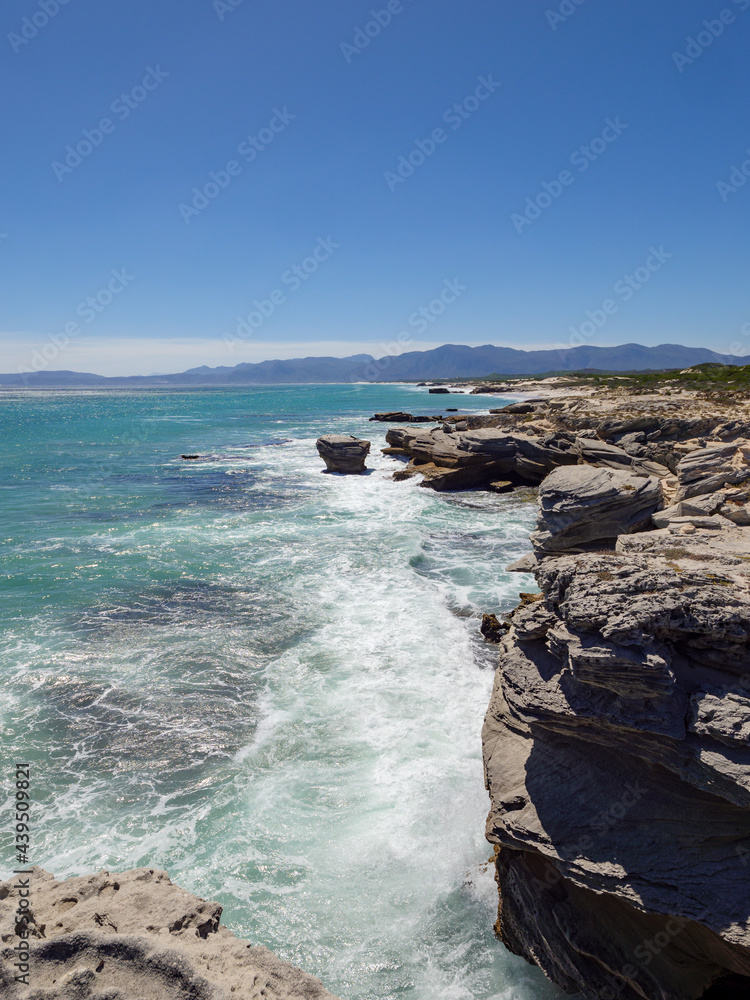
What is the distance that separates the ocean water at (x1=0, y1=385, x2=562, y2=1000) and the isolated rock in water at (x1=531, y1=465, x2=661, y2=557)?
2909mm

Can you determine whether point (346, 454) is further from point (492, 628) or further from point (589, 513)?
point (492, 628)

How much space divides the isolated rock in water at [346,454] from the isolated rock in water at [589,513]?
22643 mm

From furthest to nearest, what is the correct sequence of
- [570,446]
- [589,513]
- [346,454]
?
[346,454] → [570,446] → [589,513]

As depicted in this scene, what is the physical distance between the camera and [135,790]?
30.2 ft

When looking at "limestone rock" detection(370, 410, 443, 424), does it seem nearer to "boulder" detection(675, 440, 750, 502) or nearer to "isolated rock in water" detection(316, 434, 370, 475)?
"isolated rock in water" detection(316, 434, 370, 475)

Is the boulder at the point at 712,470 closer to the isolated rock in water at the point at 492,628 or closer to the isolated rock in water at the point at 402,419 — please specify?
the isolated rock in water at the point at 492,628

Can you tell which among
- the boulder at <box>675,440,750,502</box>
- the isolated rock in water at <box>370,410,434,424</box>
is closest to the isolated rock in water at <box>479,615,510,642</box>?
the boulder at <box>675,440,750,502</box>

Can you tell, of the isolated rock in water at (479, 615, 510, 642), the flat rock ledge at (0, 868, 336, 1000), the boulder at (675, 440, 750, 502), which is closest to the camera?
the flat rock ledge at (0, 868, 336, 1000)

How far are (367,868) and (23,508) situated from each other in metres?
29.5

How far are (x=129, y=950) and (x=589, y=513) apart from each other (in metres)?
14.3

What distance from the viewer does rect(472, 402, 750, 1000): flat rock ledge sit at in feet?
17.4

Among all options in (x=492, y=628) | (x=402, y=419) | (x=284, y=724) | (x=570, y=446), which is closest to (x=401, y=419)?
(x=402, y=419)

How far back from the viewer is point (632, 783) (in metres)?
6.13

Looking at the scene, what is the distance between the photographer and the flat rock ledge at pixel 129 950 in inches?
162
